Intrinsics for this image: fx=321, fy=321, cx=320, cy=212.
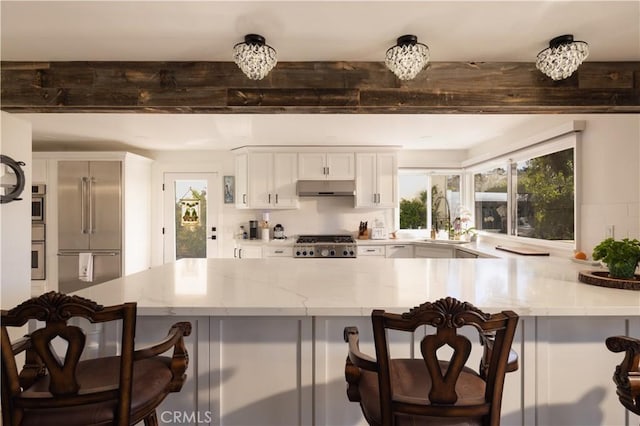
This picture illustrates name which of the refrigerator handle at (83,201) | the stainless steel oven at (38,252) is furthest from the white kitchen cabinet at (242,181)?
the stainless steel oven at (38,252)

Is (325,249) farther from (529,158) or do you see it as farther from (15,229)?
(15,229)

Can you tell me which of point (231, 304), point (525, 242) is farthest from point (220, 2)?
point (525, 242)

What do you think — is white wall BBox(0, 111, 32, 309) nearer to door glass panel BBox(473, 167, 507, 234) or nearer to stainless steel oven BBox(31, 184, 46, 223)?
stainless steel oven BBox(31, 184, 46, 223)

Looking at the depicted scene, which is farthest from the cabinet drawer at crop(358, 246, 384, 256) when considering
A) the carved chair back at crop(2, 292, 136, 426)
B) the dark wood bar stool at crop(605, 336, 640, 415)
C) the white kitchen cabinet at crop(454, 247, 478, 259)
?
the carved chair back at crop(2, 292, 136, 426)

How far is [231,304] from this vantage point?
4.22 ft

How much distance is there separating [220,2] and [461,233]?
4.16 meters

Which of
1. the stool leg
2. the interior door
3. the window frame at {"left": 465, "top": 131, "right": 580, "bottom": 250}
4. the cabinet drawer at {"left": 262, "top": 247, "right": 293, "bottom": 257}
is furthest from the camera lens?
the interior door

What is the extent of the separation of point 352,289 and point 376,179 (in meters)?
3.36

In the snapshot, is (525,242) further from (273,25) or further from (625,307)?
(273,25)

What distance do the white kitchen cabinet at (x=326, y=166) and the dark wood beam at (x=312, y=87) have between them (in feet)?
8.68

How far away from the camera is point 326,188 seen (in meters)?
4.59

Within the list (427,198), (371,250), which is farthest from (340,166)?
(427,198)

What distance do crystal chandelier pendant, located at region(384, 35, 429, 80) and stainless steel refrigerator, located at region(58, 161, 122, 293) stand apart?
417 centimetres

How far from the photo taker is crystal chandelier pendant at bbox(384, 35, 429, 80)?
5.36ft
